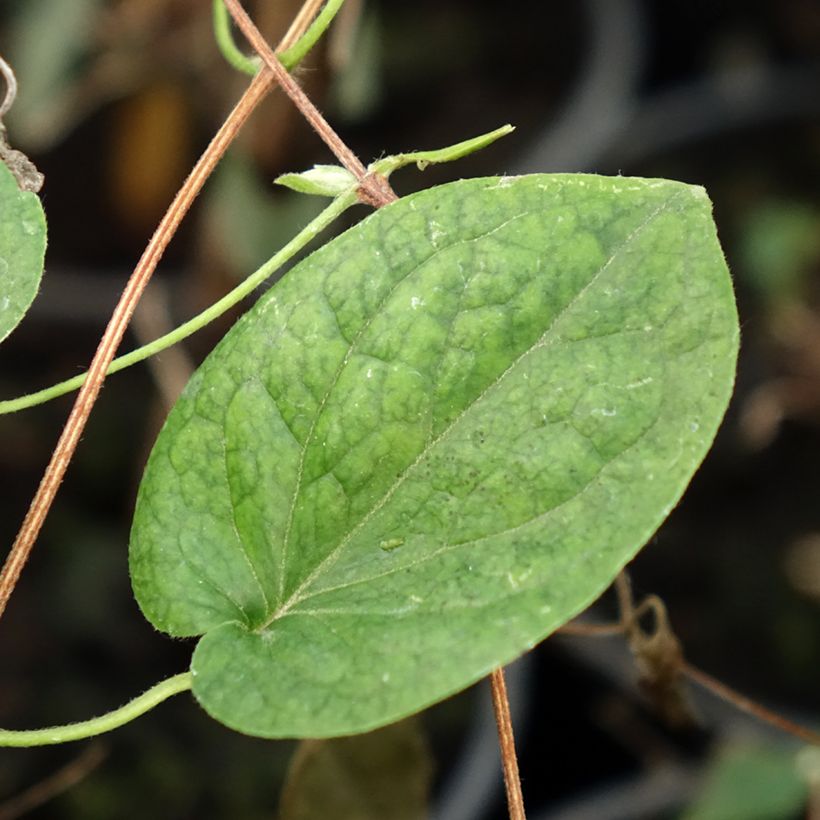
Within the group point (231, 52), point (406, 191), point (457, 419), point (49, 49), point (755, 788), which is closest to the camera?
point (457, 419)

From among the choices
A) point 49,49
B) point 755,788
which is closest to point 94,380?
point 755,788

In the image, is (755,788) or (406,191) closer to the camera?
(755,788)

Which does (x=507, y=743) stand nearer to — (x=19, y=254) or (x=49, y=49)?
(x=19, y=254)

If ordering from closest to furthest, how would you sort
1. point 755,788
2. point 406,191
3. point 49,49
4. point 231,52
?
point 231,52 < point 755,788 < point 49,49 < point 406,191

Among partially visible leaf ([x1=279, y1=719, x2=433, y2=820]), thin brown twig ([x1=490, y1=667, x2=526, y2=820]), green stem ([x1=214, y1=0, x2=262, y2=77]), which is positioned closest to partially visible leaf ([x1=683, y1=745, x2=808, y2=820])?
partially visible leaf ([x1=279, y1=719, x2=433, y2=820])

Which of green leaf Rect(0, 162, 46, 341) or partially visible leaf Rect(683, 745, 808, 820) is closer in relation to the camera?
green leaf Rect(0, 162, 46, 341)

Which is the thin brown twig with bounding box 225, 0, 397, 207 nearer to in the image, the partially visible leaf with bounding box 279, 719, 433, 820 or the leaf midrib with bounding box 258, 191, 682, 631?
the leaf midrib with bounding box 258, 191, 682, 631

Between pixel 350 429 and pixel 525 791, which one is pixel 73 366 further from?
pixel 350 429

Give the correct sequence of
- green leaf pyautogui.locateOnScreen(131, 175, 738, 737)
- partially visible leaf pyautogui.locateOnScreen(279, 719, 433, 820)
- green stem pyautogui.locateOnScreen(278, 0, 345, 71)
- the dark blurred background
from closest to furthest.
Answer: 1. green leaf pyautogui.locateOnScreen(131, 175, 738, 737)
2. green stem pyautogui.locateOnScreen(278, 0, 345, 71)
3. partially visible leaf pyautogui.locateOnScreen(279, 719, 433, 820)
4. the dark blurred background
